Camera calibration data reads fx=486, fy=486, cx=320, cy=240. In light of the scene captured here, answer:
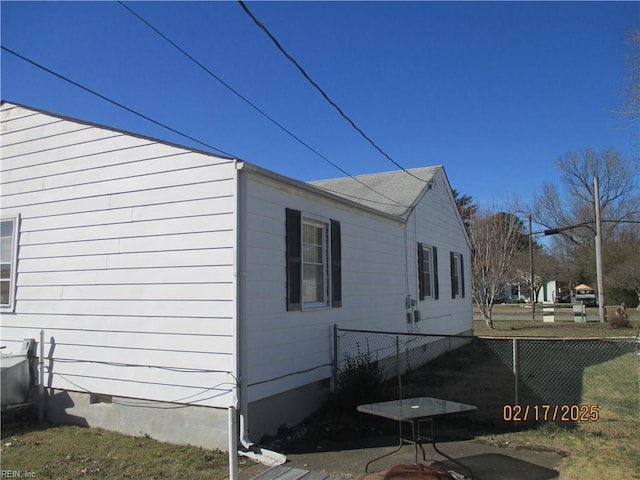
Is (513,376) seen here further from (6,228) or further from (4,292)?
(6,228)

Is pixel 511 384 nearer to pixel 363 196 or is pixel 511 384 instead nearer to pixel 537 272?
pixel 363 196

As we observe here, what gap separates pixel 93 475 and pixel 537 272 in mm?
49076

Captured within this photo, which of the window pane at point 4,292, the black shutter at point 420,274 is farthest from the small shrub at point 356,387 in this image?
the window pane at point 4,292

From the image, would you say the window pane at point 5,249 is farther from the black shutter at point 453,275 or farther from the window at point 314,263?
the black shutter at point 453,275

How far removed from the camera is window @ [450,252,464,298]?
14.9m

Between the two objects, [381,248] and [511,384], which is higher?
[381,248]

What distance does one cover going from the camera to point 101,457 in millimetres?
5191

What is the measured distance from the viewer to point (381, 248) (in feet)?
31.4

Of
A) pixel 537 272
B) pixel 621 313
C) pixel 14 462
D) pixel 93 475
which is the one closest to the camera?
pixel 93 475

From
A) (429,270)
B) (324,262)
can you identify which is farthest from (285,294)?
(429,270)

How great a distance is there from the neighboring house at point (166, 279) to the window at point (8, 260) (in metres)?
0.03

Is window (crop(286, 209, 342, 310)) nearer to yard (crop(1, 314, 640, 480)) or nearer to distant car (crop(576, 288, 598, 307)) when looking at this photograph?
yard (crop(1, 314, 640, 480))

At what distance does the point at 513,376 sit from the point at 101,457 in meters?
7.82

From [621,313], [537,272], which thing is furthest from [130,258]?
[537,272]
